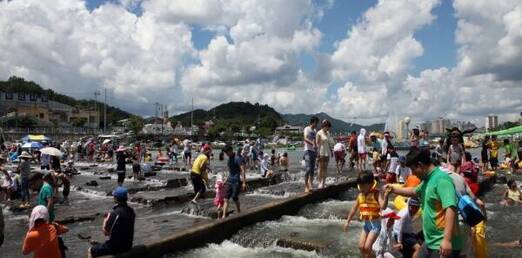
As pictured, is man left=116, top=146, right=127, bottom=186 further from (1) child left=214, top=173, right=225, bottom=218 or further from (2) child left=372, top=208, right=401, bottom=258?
(2) child left=372, top=208, right=401, bottom=258

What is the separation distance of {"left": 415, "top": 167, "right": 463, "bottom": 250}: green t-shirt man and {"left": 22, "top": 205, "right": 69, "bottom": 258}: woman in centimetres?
530

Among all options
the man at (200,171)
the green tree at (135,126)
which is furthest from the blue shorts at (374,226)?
the green tree at (135,126)

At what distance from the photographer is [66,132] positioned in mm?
107500

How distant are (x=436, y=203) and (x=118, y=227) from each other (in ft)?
17.8

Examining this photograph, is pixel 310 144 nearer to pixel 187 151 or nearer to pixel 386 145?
pixel 386 145

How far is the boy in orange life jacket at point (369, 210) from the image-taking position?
25.0 feet

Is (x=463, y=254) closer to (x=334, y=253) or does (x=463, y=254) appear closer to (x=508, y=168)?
(x=334, y=253)

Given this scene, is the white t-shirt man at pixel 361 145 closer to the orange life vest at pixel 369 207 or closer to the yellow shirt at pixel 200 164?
the yellow shirt at pixel 200 164

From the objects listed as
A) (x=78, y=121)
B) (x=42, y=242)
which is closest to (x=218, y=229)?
(x=42, y=242)

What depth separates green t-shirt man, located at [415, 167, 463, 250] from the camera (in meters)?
4.81

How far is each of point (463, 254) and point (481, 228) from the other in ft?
9.86

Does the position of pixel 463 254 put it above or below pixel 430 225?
below

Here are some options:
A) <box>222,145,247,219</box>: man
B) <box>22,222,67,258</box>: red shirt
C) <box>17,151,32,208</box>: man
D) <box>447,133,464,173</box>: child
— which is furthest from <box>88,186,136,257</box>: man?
<box>17,151,32,208</box>: man

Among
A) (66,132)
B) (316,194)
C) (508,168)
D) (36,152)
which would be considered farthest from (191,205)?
(66,132)
